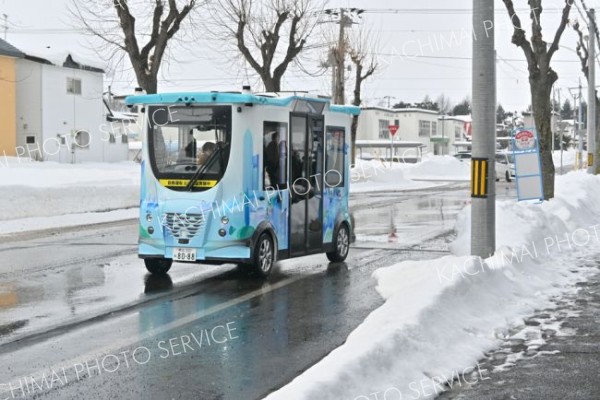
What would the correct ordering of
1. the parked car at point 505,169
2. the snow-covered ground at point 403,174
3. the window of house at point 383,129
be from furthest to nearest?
the window of house at point 383,129 < the parked car at point 505,169 < the snow-covered ground at point 403,174

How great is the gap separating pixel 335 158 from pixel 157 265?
3194 mm

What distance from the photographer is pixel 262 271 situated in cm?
1092

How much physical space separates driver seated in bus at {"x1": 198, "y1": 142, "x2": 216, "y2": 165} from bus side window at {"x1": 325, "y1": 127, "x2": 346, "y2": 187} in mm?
2184

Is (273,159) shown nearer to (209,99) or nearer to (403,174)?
(209,99)

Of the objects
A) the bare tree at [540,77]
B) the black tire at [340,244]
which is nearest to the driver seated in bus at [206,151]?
the black tire at [340,244]

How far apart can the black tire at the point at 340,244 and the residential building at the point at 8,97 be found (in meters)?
35.8

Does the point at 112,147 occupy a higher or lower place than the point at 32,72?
lower

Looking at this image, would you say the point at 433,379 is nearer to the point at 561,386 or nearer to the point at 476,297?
the point at 561,386

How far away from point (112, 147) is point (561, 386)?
163 ft

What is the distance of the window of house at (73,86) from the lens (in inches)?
1903

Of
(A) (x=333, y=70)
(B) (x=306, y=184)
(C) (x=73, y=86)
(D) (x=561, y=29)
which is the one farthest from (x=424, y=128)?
(B) (x=306, y=184)

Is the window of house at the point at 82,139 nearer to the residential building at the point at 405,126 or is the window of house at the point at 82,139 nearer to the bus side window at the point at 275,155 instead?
the bus side window at the point at 275,155

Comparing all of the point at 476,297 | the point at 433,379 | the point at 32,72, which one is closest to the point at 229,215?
the point at 476,297

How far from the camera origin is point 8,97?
1764 inches
